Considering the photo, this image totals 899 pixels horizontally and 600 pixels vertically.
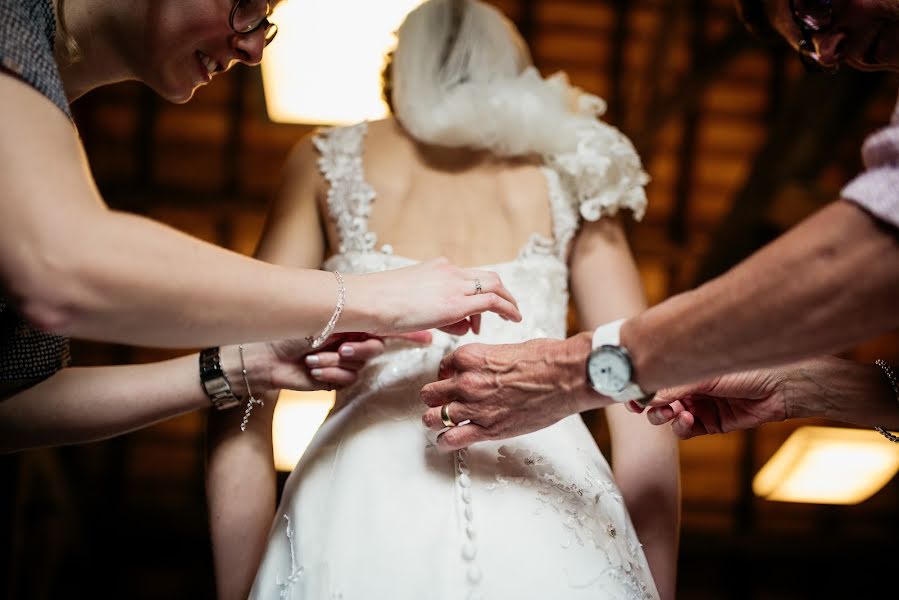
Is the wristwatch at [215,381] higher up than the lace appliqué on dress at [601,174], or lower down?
lower down

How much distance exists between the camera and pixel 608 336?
132 cm

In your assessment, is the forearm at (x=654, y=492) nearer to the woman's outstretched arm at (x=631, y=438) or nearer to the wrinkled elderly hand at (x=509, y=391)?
the woman's outstretched arm at (x=631, y=438)

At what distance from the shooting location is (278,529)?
1519mm

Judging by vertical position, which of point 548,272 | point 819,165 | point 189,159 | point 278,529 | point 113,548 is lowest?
point 278,529

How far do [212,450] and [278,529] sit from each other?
0.84 feet

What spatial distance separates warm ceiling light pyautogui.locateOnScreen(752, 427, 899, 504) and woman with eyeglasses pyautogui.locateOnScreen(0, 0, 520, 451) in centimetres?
442

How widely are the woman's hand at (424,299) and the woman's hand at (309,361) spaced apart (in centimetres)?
13

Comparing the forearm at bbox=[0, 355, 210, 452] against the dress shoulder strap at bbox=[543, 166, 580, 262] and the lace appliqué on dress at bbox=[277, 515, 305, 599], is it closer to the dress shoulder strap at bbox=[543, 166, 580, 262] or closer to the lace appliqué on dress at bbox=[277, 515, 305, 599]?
the lace appliqué on dress at bbox=[277, 515, 305, 599]

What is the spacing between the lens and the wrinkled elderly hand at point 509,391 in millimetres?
1381

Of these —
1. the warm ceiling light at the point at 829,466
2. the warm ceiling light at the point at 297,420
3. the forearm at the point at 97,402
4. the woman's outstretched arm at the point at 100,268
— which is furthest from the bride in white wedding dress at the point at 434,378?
the warm ceiling light at the point at 829,466

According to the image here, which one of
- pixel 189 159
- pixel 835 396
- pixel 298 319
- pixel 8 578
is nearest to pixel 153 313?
pixel 298 319

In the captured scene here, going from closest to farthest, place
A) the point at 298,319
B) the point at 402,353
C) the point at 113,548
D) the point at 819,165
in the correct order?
the point at 298,319 → the point at 402,353 → the point at 819,165 → the point at 113,548

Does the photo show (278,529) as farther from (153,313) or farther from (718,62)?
(718,62)

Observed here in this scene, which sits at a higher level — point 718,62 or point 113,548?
point 718,62
